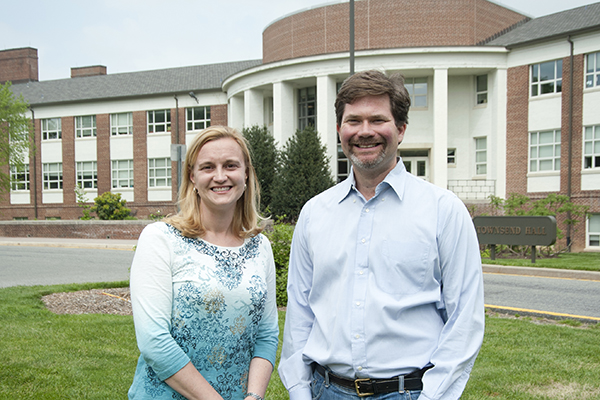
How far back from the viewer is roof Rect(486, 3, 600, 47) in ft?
85.3

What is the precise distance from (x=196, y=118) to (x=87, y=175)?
10379 millimetres

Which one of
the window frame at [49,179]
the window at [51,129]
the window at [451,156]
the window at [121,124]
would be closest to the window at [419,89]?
the window at [451,156]

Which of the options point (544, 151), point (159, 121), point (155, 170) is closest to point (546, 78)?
point (544, 151)

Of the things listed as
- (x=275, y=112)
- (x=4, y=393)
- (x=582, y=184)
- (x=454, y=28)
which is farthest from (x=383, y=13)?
(x=4, y=393)

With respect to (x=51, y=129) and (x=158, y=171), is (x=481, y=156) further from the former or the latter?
(x=51, y=129)

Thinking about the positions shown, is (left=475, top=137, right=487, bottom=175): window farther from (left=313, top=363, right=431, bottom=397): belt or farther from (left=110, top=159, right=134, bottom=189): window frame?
(left=313, top=363, right=431, bottom=397): belt

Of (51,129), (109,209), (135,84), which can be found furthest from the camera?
(51,129)

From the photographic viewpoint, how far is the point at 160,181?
3966 centimetres

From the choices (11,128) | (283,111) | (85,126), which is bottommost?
(11,128)

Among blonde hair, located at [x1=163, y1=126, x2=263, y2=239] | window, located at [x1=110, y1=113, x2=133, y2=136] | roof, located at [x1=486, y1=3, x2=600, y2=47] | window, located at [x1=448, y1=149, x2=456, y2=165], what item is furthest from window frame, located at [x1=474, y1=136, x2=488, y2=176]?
blonde hair, located at [x1=163, y1=126, x2=263, y2=239]

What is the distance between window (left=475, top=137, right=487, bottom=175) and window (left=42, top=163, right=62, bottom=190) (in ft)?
103

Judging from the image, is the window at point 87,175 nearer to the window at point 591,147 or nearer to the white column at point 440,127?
the white column at point 440,127

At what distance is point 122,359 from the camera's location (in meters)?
5.70

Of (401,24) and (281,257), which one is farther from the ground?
(401,24)
